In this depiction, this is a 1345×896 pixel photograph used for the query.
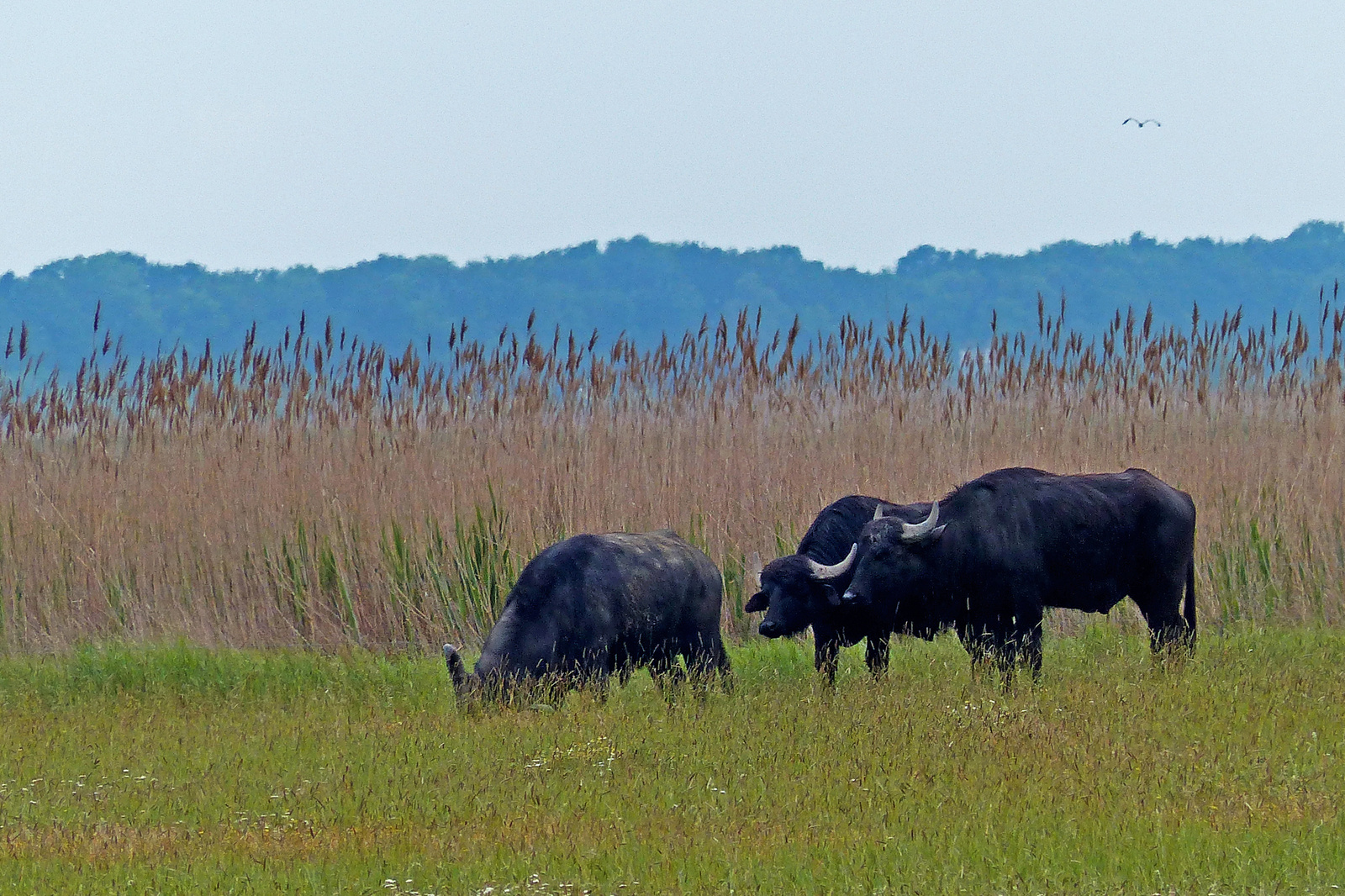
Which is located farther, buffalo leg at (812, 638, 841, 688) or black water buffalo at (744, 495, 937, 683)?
buffalo leg at (812, 638, 841, 688)

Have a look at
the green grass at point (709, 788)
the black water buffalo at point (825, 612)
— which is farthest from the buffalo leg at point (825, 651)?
the green grass at point (709, 788)

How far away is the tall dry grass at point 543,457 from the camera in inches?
464

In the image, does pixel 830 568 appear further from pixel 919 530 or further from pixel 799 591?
pixel 919 530

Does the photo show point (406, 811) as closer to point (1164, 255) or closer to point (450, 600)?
point (450, 600)

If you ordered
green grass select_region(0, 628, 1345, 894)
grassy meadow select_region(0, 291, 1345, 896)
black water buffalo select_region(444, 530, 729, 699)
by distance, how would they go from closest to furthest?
green grass select_region(0, 628, 1345, 894) < grassy meadow select_region(0, 291, 1345, 896) < black water buffalo select_region(444, 530, 729, 699)

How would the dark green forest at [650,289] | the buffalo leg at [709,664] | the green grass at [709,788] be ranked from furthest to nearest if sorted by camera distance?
the dark green forest at [650,289], the buffalo leg at [709,664], the green grass at [709,788]

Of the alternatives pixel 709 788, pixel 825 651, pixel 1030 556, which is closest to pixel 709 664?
pixel 825 651

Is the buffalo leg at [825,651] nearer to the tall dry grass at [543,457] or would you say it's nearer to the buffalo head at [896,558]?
the buffalo head at [896,558]

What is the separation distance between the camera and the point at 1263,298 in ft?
293

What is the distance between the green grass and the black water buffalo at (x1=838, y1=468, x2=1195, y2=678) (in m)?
0.40

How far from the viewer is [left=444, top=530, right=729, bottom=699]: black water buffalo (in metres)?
8.65

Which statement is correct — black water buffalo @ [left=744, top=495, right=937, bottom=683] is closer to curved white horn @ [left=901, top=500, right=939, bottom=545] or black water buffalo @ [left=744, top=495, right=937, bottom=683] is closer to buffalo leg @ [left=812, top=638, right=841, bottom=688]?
buffalo leg @ [left=812, top=638, right=841, bottom=688]

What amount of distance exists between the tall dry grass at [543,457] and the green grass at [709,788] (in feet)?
7.18

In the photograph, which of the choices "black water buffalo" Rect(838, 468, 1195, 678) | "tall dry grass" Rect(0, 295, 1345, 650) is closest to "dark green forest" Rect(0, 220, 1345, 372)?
"tall dry grass" Rect(0, 295, 1345, 650)
